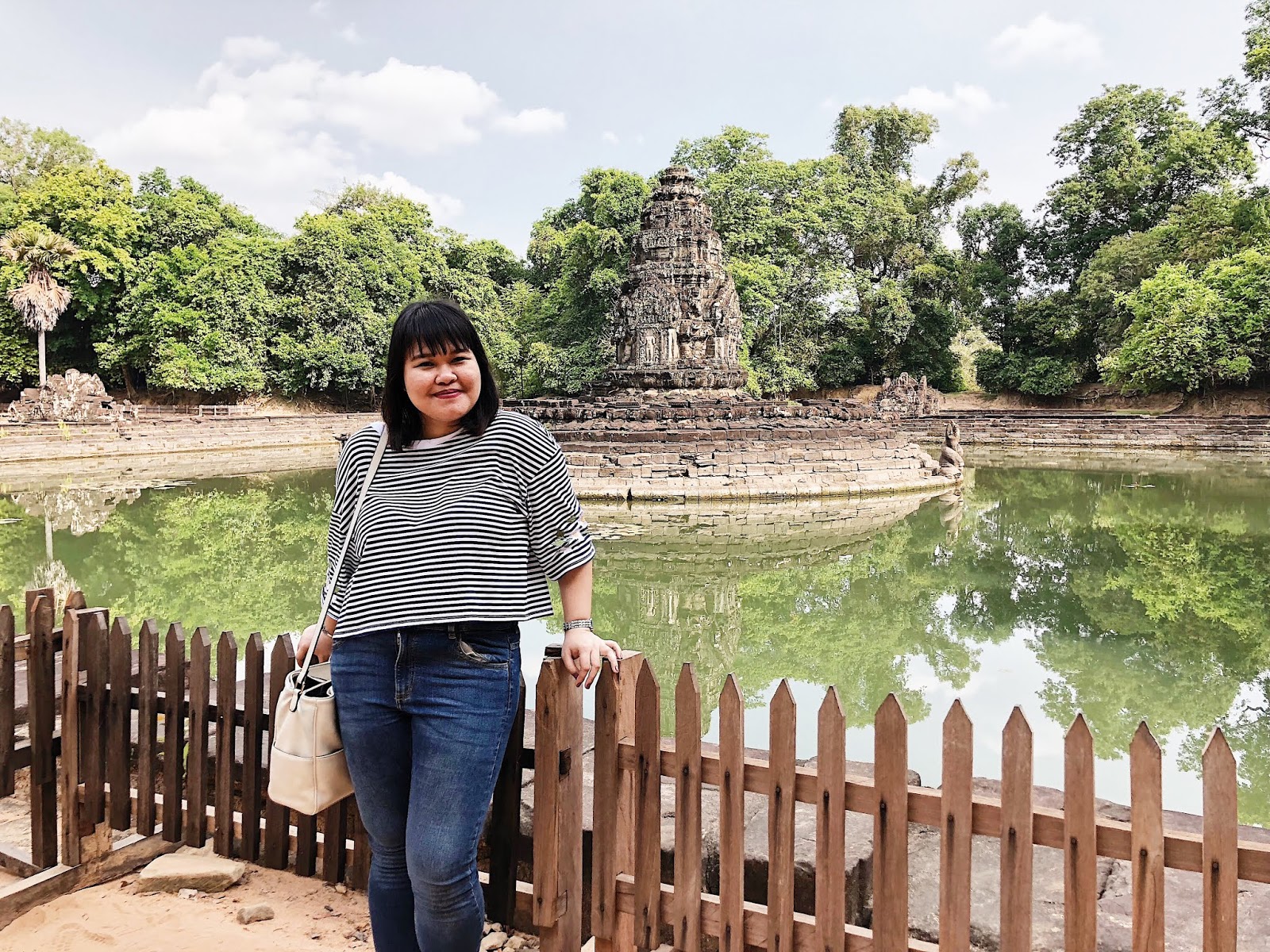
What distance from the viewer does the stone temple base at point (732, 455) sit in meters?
15.2

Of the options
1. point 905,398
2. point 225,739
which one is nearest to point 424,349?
point 225,739

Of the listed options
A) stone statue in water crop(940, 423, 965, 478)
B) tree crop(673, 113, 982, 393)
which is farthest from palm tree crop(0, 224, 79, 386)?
stone statue in water crop(940, 423, 965, 478)

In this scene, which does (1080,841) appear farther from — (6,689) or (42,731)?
(6,689)

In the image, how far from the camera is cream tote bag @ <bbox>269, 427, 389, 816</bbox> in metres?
1.87

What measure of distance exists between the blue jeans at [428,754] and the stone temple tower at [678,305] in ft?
65.8

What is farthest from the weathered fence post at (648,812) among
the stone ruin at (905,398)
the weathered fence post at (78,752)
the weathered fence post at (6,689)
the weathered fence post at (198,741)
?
the stone ruin at (905,398)

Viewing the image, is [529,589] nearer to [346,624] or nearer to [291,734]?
[346,624]

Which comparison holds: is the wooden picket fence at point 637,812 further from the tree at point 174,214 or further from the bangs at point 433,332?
the tree at point 174,214

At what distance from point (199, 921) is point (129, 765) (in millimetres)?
557

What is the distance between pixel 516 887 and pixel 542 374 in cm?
2879

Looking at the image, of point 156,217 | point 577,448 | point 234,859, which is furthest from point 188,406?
point 234,859

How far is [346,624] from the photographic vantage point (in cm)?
184

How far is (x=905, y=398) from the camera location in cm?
3275

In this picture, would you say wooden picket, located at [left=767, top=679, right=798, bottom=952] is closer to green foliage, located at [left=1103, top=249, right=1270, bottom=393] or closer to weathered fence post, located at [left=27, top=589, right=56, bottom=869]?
weathered fence post, located at [left=27, top=589, right=56, bottom=869]
